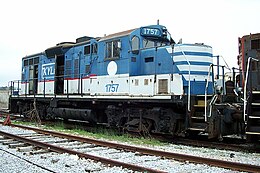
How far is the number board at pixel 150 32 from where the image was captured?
35.3 ft

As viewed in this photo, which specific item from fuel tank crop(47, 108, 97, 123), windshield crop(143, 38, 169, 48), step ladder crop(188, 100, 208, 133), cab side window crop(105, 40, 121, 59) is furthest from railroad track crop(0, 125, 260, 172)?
windshield crop(143, 38, 169, 48)

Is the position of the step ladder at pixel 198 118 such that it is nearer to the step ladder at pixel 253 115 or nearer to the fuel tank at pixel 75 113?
the step ladder at pixel 253 115

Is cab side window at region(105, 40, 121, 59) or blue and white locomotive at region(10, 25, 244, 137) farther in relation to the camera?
cab side window at region(105, 40, 121, 59)

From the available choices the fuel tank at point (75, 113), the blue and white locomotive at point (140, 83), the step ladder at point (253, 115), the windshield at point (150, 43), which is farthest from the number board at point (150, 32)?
the step ladder at point (253, 115)

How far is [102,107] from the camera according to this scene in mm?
12289

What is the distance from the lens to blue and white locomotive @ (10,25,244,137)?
929 cm

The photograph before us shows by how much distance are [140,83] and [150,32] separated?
1977 millimetres

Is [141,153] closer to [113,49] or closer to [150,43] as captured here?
[150,43]

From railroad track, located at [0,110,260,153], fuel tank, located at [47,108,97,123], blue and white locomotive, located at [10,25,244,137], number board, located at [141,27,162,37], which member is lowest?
railroad track, located at [0,110,260,153]

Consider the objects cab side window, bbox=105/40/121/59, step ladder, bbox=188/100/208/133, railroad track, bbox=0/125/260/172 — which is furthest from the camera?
cab side window, bbox=105/40/121/59

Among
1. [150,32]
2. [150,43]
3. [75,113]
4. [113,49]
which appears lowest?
[75,113]

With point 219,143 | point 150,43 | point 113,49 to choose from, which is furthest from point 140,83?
point 219,143

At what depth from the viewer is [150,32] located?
10.9 metres

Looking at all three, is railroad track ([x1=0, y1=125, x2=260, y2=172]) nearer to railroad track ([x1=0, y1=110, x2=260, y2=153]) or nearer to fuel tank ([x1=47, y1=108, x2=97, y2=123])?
railroad track ([x1=0, y1=110, x2=260, y2=153])
